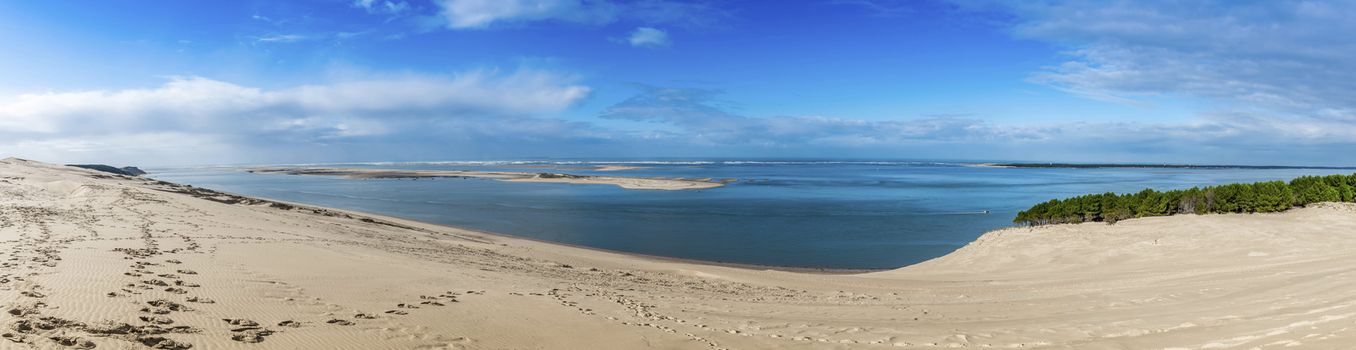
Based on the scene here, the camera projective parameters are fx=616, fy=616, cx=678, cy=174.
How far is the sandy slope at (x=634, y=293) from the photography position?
7.86 meters

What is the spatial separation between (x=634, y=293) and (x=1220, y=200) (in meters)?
22.9

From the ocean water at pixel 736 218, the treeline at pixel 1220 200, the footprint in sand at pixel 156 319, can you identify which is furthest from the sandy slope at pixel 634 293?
the ocean water at pixel 736 218

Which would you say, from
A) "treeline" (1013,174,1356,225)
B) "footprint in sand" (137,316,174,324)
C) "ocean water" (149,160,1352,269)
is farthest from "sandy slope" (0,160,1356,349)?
"ocean water" (149,160,1352,269)

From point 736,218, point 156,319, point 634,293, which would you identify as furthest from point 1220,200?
point 156,319

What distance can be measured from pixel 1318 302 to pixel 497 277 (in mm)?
14266

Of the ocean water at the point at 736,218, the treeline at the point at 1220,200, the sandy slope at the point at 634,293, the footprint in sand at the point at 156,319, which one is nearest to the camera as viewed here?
the footprint in sand at the point at 156,319

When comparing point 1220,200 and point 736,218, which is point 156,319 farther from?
point 736,218

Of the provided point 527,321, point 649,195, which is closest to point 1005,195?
point 649,195

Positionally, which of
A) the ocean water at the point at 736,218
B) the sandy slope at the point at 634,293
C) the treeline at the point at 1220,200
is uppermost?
the treeline at the point at 1220,200

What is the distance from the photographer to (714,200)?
51406 millimetres

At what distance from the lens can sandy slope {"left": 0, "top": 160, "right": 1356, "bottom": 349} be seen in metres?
7.86

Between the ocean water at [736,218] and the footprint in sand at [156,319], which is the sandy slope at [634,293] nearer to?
the footprint in sand at [156,319]

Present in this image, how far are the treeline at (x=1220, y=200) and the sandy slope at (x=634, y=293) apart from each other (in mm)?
1283

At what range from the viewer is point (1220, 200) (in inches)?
889
